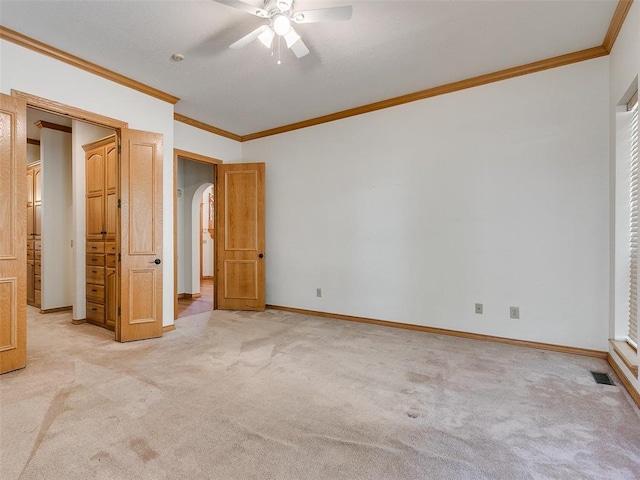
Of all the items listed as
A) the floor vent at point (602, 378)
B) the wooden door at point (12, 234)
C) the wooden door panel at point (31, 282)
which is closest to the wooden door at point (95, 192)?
the wooden door at point (12, 234)

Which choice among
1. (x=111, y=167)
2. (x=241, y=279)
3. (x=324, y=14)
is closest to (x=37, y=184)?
(x=111, y=167)

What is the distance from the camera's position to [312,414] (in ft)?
6.68

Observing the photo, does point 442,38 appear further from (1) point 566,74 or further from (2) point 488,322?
(2) point 488,322

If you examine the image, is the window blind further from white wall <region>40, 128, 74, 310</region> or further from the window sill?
white wall <region>40, 128, 74, 310</region>

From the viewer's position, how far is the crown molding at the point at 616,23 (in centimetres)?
237

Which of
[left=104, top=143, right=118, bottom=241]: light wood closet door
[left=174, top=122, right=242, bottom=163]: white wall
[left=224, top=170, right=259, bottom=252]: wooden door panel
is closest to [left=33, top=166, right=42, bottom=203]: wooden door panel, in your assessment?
[left=104, top=143, right=118, bottom=241]: light wood closet door

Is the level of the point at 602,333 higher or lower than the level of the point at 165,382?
higher

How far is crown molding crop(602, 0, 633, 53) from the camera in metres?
2.37

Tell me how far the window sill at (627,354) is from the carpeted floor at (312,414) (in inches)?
8.7

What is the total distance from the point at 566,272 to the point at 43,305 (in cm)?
679

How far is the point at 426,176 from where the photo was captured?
385 cm

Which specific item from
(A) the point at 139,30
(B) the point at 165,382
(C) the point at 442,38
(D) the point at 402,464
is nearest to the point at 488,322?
(D) the point at 402,464

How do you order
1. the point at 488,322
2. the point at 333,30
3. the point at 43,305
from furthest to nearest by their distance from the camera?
the point at 43,305, the point at 488,322, the point at 333,30

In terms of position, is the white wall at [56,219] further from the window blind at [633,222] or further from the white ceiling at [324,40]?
the window blind at [633,222]
